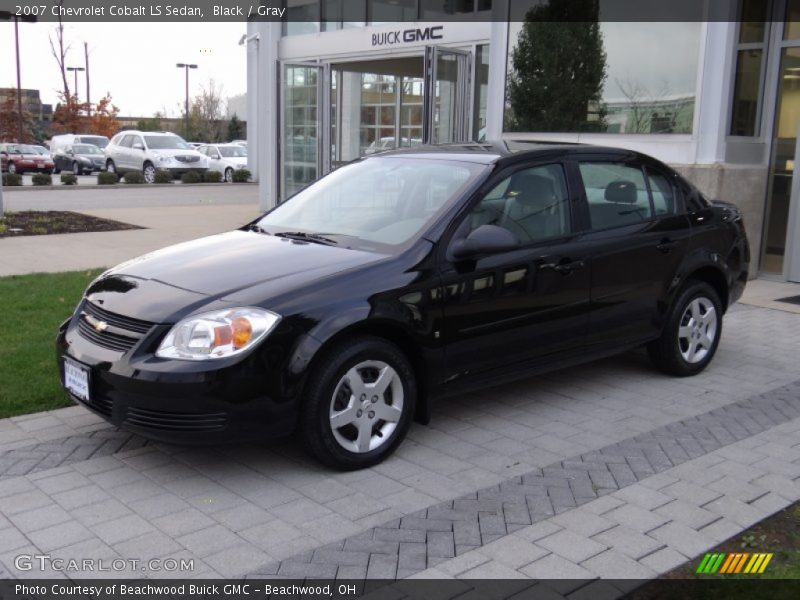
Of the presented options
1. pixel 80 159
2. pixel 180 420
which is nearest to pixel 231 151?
pixel 80 159

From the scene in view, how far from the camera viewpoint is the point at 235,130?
246 feet

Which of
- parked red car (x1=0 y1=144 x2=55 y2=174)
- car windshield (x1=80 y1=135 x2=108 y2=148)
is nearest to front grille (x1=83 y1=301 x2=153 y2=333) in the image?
parked red car (x1=0 y1=144 x2=55 y2=174)

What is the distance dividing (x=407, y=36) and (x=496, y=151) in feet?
33.5

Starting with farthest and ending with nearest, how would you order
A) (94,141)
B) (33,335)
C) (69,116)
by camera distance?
(69,116) → (94,141) → (33,335)

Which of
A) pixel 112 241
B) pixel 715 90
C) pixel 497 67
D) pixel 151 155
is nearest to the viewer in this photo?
pixel 715 90

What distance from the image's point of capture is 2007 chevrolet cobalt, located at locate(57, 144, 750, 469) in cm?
411

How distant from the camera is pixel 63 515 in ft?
12.8

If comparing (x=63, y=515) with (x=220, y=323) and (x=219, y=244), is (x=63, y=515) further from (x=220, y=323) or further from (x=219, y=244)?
(x=219, y=244)

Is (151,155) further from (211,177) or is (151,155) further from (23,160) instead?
(23,160)

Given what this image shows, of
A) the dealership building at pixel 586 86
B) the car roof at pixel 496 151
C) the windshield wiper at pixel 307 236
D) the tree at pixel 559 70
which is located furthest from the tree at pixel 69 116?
the windshield wiper at pixel 307 236

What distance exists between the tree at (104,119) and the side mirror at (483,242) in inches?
2440

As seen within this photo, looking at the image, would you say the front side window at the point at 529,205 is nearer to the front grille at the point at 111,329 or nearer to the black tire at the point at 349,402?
the black tire at the point at 349,402

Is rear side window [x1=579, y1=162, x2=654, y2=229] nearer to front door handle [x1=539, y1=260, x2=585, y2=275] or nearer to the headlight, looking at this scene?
front door handle [x1=539, y1=260, x2=585, y2=275]

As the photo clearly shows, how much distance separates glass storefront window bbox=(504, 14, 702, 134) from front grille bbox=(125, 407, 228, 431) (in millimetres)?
8094
